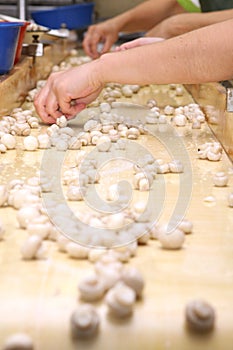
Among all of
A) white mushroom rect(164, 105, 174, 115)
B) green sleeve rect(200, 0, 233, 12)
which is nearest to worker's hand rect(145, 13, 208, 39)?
green sleeve rect(200, 0, 233, 12)

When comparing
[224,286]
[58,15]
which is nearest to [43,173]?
[224,286]

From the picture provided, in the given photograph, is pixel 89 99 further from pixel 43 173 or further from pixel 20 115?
pixel 43 173

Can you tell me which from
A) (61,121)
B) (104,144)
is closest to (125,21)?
(61,121)

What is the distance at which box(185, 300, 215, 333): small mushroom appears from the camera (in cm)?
79

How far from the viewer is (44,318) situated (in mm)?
813

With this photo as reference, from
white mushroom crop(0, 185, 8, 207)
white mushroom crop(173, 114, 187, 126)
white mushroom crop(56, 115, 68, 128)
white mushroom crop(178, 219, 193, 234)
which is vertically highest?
white mushroom crop(178, 219, 193, 234)

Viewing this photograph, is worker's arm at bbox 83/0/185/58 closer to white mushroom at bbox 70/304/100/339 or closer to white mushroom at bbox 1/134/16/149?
white mushroom at bbox 1/134/16/149

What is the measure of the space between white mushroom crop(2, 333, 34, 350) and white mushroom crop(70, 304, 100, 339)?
0.06m

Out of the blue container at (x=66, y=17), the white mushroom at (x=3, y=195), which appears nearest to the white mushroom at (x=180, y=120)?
the white mushroom at (x=3, y=195)

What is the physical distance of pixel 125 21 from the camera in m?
3.48

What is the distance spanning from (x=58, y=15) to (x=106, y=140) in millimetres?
2706

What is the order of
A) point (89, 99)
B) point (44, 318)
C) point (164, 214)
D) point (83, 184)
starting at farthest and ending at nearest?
point (89, 99), point (83, 184), point (164, 214), point (44, 318)

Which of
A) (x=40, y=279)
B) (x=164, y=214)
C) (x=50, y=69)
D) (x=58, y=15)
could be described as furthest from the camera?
(x=58, y=15)

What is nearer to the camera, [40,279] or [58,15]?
[40,279]
